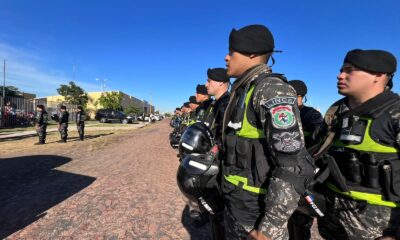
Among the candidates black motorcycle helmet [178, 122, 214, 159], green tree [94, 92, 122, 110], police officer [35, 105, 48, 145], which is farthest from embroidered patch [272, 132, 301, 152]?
green tree [94, 92, 122, 110]

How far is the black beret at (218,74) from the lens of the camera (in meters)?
4.06

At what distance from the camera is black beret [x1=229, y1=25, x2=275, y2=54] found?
1928 millimetres

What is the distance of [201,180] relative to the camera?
2146 mm

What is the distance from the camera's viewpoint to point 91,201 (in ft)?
17.2

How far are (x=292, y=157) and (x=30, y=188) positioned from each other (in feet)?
19.5

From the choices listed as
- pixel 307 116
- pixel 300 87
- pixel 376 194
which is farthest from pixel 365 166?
pixel 300 87

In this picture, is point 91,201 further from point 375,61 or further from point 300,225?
point 375,61

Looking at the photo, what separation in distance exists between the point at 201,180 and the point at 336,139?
1067 mm

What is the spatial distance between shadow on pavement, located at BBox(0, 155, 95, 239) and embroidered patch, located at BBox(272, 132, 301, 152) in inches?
152

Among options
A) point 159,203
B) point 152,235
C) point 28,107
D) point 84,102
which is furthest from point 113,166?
point 84,102

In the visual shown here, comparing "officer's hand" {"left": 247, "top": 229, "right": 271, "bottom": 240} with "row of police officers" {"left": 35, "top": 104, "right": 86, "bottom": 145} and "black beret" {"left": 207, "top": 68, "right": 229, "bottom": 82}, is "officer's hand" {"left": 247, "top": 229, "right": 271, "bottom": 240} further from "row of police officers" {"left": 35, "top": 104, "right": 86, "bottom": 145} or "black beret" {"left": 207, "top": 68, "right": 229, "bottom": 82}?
"row of police officers" {"left": 35, "top": 104, "right": 86, "bottom": 145}

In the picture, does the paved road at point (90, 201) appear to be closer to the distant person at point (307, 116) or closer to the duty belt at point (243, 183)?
the distant person at point (307, 116)

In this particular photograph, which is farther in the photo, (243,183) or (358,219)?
(358,219)

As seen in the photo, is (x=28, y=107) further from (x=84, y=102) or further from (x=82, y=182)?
(x=84, y=102)
